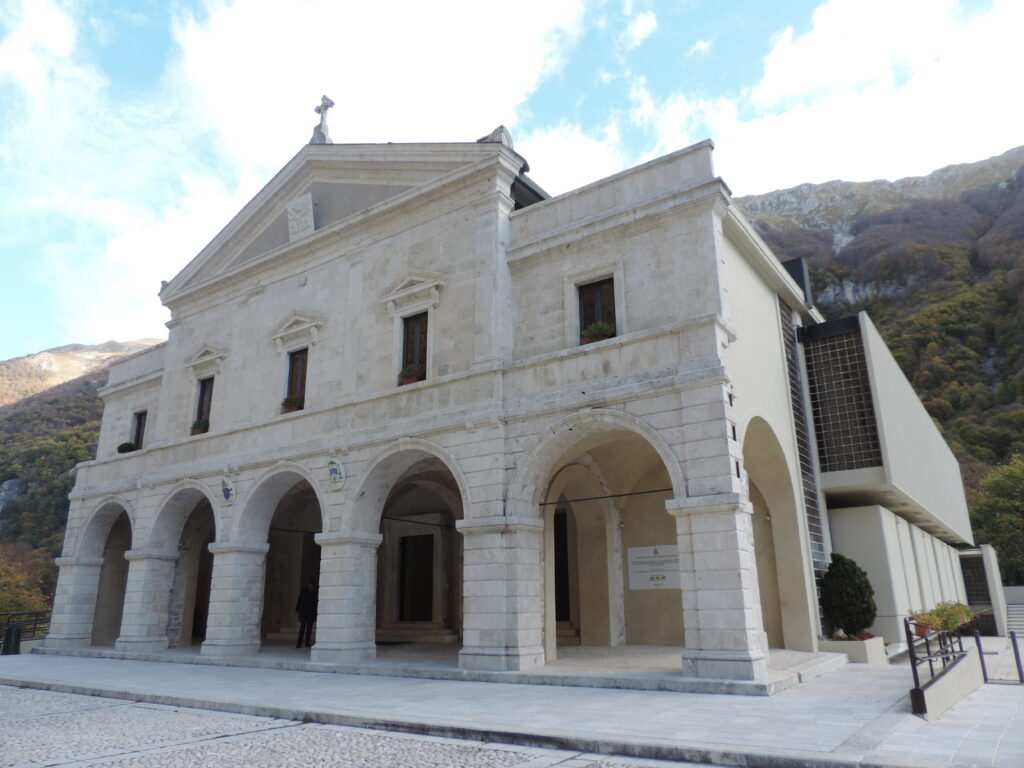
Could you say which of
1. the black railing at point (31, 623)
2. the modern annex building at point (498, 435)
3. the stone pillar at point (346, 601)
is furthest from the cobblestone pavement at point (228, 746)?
the black railing at point (31, 623)

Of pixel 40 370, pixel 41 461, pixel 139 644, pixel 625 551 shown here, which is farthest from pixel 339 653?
pixel 40 370

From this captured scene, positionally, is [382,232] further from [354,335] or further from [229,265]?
[229,265]

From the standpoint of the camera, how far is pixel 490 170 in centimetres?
1475

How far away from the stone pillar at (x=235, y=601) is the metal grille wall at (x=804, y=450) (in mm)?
12498

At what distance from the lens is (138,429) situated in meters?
22.6

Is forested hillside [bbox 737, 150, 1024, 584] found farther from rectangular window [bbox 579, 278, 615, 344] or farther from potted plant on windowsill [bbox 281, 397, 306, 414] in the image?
potted plant on windowsill [bbox 281, 397, 306, 414]

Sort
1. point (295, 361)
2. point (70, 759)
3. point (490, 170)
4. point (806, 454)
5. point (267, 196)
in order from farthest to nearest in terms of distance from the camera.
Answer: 1. point (267, 196)
2. point (295, 361)
3. point (806, 454)
4. point (490, 170)
5. point (70, 759)

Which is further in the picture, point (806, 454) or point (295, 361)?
point (295, 361)

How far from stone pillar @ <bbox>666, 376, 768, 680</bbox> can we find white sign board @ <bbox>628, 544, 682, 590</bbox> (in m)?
4.85

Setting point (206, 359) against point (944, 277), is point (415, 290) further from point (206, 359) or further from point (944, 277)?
point (944, 277)

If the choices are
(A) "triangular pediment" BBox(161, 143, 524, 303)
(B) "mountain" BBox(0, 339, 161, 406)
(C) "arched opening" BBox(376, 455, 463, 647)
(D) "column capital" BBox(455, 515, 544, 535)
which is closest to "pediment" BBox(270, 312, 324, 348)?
(A) "triangular pediment" BBox(161, 143, 524, 303)

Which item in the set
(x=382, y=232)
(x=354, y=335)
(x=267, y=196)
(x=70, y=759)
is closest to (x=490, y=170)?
(x=382, y=232)

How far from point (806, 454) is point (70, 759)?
1458 cm

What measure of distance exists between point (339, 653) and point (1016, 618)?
30.1 metres
